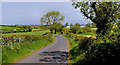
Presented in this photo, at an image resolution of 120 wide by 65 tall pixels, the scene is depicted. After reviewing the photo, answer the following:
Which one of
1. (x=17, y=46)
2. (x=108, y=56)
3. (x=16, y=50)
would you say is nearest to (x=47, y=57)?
(x=16, y=50)

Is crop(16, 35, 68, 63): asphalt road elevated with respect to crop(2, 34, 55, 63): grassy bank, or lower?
lower

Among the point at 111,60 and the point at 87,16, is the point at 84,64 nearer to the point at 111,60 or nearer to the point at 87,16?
the point at 111,60

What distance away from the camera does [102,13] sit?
839cm

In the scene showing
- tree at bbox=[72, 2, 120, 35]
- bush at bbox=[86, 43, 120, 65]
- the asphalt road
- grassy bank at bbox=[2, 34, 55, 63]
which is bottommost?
the asphalt road

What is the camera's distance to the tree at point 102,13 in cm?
798

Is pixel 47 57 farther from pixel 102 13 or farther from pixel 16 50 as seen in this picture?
Result: pixel 102 13

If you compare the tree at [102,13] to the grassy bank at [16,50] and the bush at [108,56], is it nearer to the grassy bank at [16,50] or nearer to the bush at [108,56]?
the bush at [108,56]

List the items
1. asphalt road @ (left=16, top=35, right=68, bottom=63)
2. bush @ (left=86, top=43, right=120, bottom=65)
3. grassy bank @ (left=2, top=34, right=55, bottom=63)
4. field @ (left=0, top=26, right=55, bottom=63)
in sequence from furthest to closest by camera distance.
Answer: field @ (left=0, top=26, right=55, bottom=63)
asphalt road @ (left=16, top=35, right=68, bottom=63)
grassy bank @ (left=2, top=34, right=55, bottom=63)
bush @ (left=86, top=43, right=120, bottom=65)

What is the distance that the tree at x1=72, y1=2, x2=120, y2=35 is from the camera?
7.98 meters

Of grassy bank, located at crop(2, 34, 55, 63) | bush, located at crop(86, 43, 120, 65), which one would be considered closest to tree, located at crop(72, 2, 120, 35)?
bush, located at crop(86, 43, 120, 65)

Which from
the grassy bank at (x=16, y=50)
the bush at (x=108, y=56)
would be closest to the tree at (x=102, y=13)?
the bush at (x=108, y=56)

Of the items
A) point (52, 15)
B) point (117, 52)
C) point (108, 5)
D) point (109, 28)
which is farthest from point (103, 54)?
point (52, 15)

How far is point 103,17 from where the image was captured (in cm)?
837

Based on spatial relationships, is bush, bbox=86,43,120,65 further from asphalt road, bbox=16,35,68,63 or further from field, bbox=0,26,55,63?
field, bbox=0,26,55,63
